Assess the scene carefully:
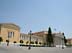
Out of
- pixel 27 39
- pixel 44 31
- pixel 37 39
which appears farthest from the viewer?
pixel 44 31

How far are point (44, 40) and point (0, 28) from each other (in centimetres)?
3043

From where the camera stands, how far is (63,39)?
93.2 m

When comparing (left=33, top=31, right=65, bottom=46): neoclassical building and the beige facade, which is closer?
the beige facade

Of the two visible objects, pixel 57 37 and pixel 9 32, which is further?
pixel 57 37

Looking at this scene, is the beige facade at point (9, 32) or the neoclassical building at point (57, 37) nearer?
the beige facade at point (9, 32)

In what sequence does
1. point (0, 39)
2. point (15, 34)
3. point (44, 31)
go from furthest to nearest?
point (44, 31), point (15, 34), point (0, 39)

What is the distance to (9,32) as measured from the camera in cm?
5875

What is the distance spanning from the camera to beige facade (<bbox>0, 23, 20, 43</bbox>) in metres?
56.2

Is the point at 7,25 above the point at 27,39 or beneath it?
above

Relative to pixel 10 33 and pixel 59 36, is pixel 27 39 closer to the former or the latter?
pixel 10 33

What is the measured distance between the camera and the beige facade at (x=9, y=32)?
56.2 m

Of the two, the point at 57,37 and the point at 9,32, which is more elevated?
the point at 9,32

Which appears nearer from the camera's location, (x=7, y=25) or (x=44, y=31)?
(x=7, y=25)

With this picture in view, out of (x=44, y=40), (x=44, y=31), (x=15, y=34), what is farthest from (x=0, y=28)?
(x=44, y=31)
